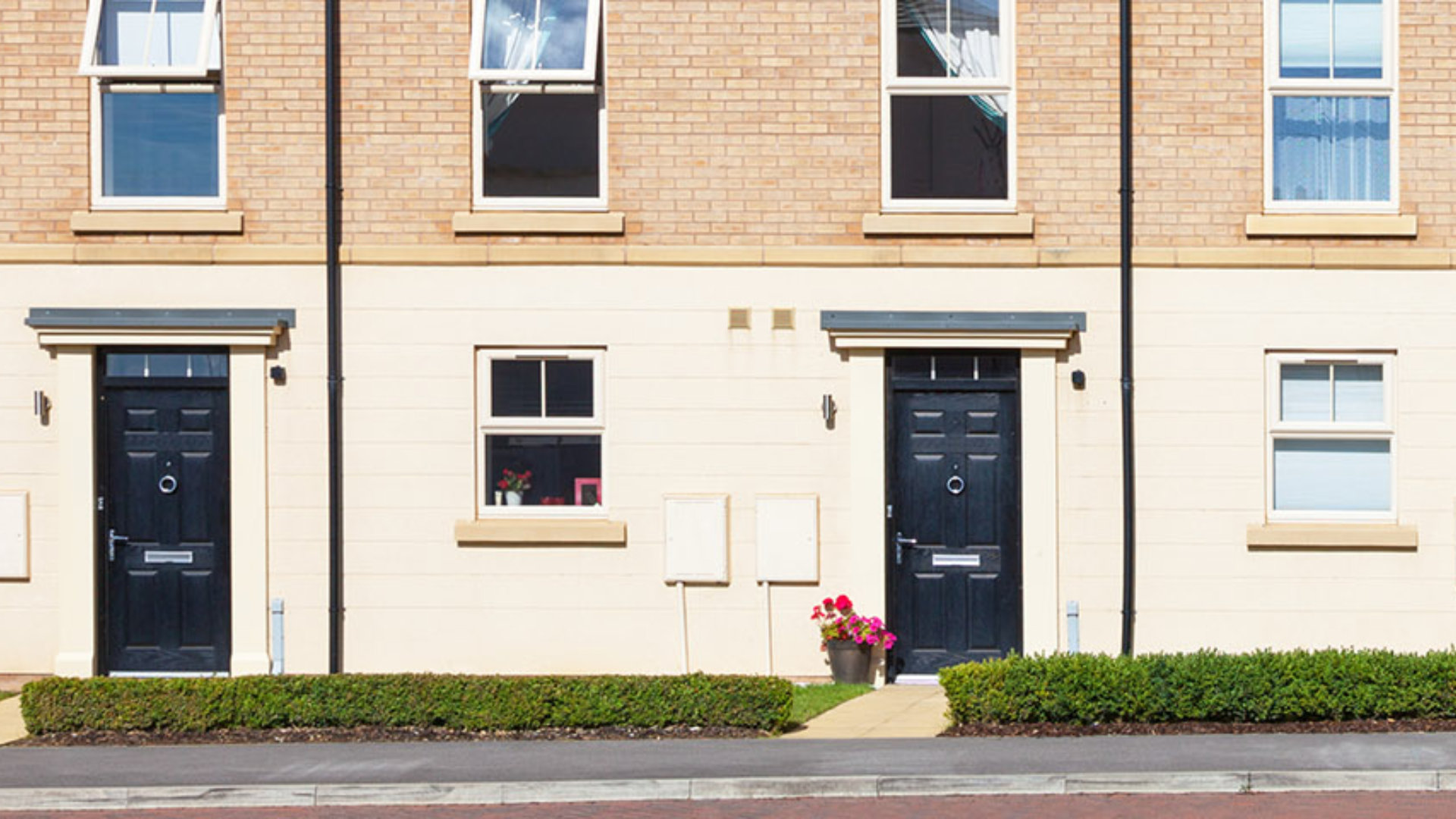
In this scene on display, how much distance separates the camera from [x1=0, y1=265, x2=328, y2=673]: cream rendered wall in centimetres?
1605

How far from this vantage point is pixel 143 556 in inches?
638

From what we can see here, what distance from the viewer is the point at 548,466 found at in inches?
639

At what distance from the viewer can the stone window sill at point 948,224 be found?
15930mm

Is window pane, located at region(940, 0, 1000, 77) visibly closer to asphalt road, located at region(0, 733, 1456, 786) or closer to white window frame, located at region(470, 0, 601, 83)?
white window frame, located at region(470, 0, 601, 83)

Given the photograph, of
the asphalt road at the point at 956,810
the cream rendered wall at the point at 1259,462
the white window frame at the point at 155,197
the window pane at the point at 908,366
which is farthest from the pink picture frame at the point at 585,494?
the asphalt road at the point at 956,810

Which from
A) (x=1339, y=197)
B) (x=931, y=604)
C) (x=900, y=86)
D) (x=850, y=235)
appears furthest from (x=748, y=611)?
(x=1339, y=197)

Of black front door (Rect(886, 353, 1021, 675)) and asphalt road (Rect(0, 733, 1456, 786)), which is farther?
black front door (Rect(886, 353, 1021, 675))

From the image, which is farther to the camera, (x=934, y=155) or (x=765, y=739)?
(x=934, y=155)

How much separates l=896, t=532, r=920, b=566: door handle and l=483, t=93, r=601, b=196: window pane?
11.1 ft

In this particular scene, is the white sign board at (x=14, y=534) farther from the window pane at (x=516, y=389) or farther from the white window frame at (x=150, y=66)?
the window pane at (x=516, y=389)

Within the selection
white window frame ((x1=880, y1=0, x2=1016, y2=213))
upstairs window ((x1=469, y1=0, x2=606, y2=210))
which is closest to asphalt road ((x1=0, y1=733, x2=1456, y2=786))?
white window frame ((x1=880, y1=0, x2=1016, y2=213))

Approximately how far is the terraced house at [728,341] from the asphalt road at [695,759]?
325cm

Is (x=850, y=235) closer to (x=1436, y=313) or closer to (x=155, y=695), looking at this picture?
(x=1436, y=313)

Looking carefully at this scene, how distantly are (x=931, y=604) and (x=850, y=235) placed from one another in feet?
9.09
